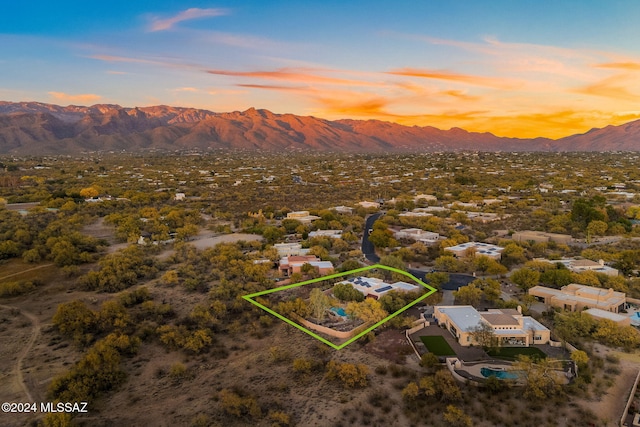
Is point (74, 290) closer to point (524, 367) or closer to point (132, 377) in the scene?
point (132, 377)

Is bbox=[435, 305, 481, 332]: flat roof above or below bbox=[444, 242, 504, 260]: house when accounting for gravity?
below

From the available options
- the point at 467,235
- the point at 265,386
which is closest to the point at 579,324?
the point at 265,386

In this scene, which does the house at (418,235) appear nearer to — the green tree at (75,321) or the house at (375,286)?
the house at (375,286)

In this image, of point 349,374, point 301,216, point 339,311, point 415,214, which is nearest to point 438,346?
point 349,374

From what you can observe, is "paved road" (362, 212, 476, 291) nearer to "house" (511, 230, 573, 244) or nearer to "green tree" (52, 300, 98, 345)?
"house" (511, 230, 573, 244)

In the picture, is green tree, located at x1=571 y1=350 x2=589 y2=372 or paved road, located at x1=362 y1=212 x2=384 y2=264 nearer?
green tree, located at x1=571 y1=350 x2=589 y2=372

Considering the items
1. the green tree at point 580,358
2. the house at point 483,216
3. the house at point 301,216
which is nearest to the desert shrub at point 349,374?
the green tree at point 580,358

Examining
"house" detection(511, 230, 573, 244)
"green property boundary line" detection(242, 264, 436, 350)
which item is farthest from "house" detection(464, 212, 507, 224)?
"green property boundary line" detection(242, 264, 436, 350)
